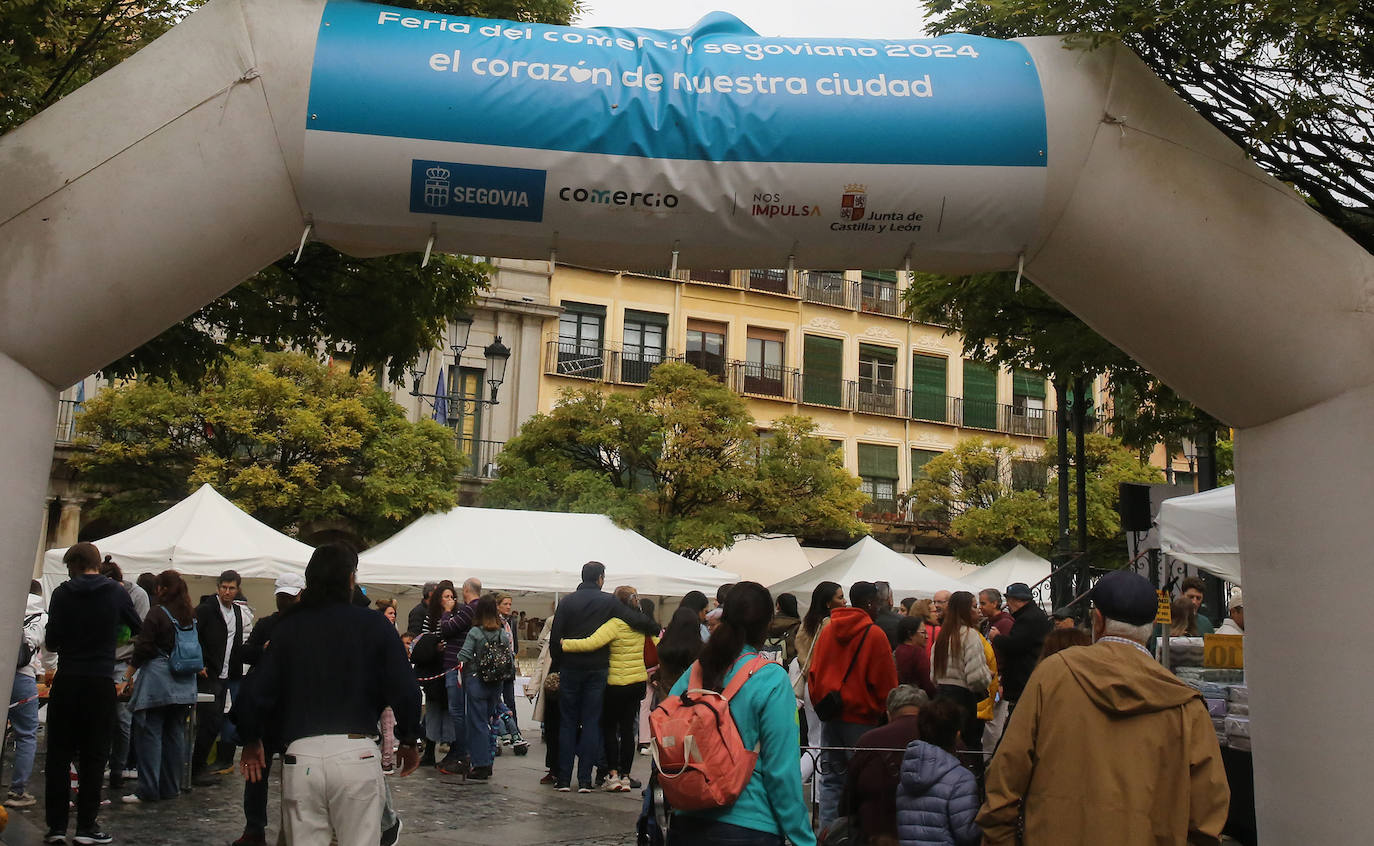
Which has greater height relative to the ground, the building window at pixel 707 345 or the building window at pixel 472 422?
the building window at pixel 707 345

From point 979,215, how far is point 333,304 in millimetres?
5908

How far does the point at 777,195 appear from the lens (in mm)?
6004

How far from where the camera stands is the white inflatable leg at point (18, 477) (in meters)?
5.42

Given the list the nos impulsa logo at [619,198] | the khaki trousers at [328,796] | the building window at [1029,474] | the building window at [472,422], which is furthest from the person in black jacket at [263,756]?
the building window at [1029,474]

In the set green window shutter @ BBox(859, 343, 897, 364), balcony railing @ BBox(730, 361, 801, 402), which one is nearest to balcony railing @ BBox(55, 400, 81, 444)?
balcony railing @ BBox(730, 361, 801, 402)

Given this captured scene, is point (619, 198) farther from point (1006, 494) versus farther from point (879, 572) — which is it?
point (1006, 494)

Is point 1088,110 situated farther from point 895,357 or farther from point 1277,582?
point 895,357

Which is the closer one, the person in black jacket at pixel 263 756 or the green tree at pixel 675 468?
the person in black jacket at pixel 263 756

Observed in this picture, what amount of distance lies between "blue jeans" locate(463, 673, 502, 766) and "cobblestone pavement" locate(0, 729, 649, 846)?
0.25 m

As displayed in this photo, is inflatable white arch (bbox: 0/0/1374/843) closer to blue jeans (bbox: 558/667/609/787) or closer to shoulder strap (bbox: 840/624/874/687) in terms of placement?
shoulder strap (bbox: 840/624/874/687)

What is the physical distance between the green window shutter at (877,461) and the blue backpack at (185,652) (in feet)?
117

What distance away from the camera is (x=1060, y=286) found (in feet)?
20.8

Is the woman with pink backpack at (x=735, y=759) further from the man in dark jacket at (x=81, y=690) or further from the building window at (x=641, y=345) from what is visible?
the building window at (x=641, y=345)

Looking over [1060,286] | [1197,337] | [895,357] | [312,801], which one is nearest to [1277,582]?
[1197,337]
